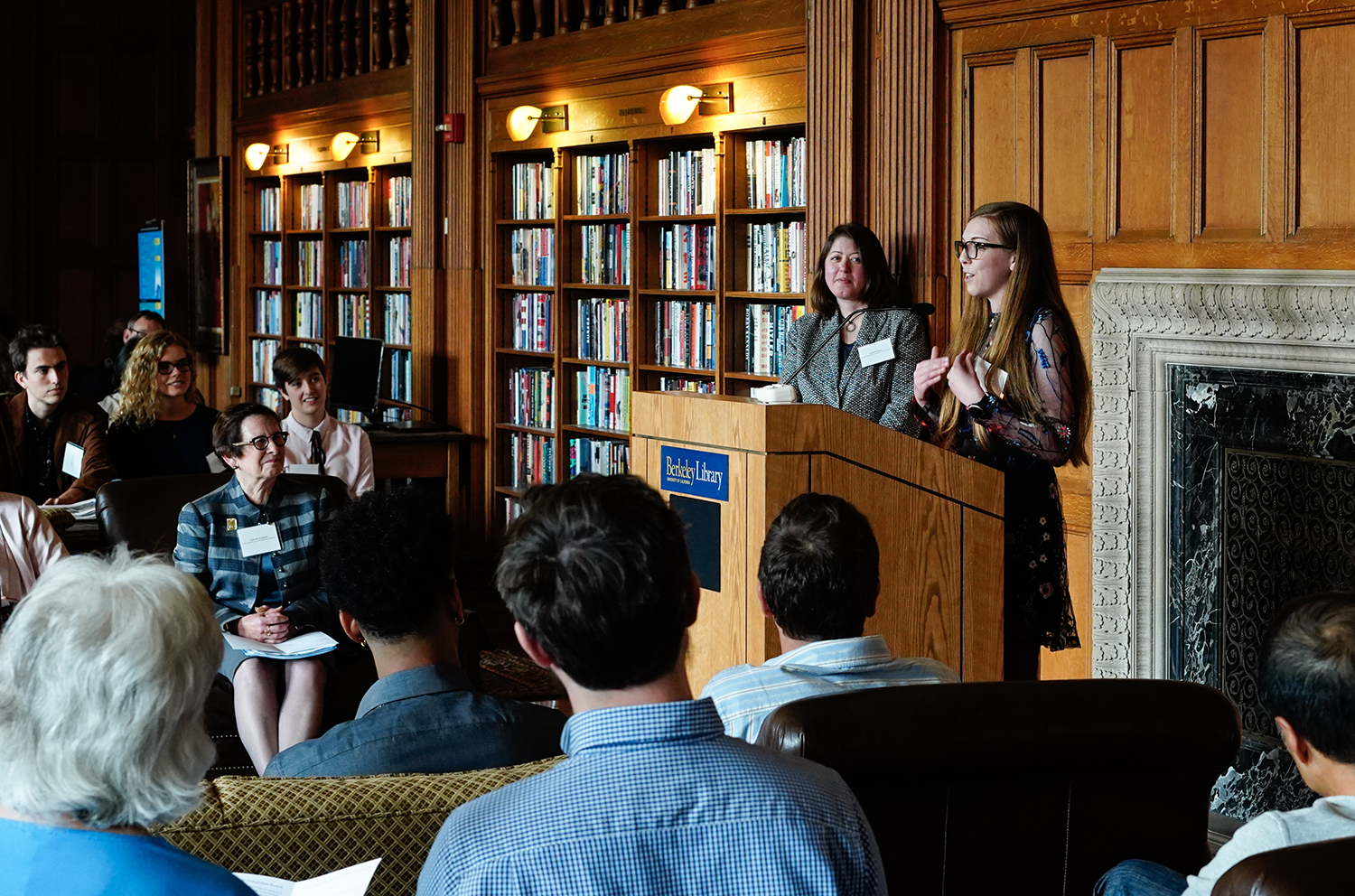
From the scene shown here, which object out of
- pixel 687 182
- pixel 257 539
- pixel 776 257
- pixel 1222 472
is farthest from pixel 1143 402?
pixel 687 182

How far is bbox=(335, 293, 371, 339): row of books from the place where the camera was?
376 inches

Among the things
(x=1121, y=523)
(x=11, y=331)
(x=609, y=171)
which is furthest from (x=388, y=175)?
(x=1121, y=523)

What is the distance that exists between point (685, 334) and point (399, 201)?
3.12 m

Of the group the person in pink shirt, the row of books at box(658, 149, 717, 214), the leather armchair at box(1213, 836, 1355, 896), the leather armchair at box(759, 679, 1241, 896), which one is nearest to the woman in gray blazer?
the row of books at box(658, 149, 717, 214)

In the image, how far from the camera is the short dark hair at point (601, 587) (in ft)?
4.70

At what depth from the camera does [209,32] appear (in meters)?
11.3

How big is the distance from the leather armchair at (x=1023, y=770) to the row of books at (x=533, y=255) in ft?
19.8

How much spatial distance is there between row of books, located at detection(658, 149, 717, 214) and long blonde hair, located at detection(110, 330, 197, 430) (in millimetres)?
2411

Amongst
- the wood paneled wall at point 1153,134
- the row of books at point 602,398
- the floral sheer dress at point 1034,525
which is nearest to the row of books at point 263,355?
the row of books at point 602,398

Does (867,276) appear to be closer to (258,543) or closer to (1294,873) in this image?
(258,543)

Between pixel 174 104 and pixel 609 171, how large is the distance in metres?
7.05

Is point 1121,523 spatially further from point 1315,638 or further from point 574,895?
point 574,895

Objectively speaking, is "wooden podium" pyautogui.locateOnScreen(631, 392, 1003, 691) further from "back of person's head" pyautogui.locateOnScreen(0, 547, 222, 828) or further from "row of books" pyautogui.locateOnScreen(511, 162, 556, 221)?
"row of books" pyautogui.locateOnScreen(511, 162, 556, 221)

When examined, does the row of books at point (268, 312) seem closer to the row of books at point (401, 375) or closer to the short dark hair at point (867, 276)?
the row of books at point (401, 375)
